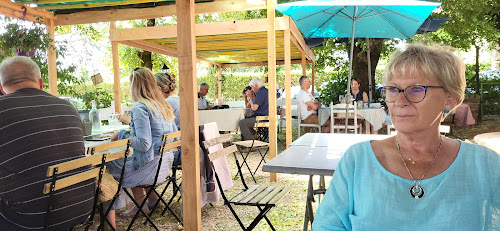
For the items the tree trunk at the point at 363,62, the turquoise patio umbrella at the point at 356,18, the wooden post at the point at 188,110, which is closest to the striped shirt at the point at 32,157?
the wooden post at the point at 188,110

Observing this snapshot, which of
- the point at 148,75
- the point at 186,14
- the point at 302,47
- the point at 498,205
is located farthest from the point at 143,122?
the point at 302,47

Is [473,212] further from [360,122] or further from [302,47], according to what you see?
[302,47]

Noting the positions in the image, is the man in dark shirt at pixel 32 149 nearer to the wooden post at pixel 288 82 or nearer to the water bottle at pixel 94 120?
the water bottle at pixel 94 120

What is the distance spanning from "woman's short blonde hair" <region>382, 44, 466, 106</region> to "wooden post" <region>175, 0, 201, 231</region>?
1.94 meters

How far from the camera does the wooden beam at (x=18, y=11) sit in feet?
17.4

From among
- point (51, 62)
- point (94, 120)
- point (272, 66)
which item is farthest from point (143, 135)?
point (51, 62)

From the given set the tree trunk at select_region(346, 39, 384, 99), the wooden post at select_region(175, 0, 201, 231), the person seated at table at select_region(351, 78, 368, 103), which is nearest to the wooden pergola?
the wooden post at select_region(175, 0, 201, 231)

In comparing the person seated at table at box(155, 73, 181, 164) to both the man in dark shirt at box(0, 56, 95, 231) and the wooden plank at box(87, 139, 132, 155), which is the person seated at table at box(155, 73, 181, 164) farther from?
the man in dark shirt at box(0, 56, 95, 231)

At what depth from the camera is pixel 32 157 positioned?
2531 mm

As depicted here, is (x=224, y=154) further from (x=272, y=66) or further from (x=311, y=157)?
(x=272, y=66)

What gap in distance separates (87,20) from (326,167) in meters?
5.27

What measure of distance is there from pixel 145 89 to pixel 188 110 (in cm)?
107

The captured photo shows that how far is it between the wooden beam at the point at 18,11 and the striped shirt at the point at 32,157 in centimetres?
331

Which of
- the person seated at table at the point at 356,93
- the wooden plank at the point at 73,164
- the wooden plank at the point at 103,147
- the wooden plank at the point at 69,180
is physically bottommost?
the wooden plank at the point at 69,180
